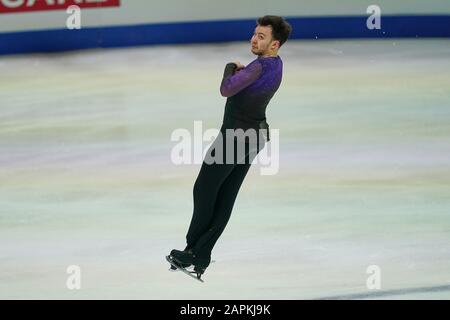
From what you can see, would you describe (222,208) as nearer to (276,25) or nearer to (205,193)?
(205,193)

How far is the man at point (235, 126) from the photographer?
5.60 meters

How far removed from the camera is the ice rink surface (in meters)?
6.63

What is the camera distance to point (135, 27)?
15039 millimetres

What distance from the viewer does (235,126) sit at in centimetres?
567

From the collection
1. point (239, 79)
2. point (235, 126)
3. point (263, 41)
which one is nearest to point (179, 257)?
point (235, 126)

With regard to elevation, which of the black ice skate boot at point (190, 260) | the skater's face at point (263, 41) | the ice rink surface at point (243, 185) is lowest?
the ice rink surface at point (243, 185)

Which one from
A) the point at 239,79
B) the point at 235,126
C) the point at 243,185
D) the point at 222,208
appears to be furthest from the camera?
the point at 243,185

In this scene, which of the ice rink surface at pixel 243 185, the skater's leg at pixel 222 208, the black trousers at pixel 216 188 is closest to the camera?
the black trousers at pixel 216 188

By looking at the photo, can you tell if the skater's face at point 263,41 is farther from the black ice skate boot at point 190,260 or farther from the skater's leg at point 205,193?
the black ice skate boot at point 190,260

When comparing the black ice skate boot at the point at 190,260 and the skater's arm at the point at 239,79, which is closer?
the skater's arm at the point at 239,79

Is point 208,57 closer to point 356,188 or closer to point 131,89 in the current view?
point 131,89

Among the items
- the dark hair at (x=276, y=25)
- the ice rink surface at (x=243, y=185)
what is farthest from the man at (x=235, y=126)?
the ice rink surface at (x=243, y=185)

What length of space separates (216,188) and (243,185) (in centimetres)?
303

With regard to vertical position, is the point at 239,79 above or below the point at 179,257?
above
